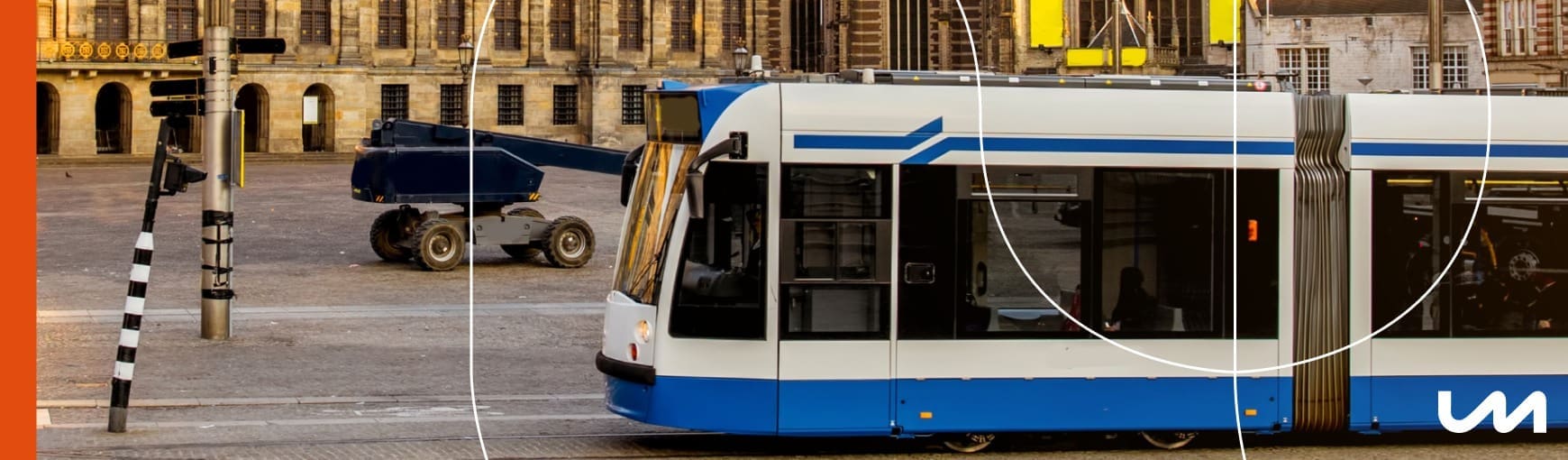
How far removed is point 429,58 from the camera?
6606cm

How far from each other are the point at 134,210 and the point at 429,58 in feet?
95.0

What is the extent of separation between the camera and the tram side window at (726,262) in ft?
36.9

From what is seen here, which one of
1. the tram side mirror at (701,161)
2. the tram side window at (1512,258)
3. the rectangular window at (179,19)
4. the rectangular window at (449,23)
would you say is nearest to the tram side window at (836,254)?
the tram side mirror at (701,161)

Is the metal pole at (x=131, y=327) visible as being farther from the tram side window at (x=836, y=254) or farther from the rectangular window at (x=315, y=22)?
the rectangular window at (x=315, y=22)

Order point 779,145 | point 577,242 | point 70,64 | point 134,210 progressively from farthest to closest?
point 70,64 < point 134,210 < point 577,242 < point 779,145

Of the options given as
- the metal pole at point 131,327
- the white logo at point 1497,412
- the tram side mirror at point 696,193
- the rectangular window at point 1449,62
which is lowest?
the white logo at point 1497,412

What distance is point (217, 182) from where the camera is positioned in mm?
18844

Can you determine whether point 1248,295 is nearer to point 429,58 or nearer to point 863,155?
point 863,155

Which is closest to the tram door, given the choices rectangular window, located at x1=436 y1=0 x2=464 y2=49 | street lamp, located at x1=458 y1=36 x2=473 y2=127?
street lamp, located at x1=458 y1=36 x2=473 y2=127

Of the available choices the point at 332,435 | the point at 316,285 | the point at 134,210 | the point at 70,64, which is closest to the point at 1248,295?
the point at 332,435

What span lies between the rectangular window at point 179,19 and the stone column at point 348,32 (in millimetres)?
4490

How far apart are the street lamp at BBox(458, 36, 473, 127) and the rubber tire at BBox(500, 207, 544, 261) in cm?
2074

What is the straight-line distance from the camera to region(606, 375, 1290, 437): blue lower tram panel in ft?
37.3

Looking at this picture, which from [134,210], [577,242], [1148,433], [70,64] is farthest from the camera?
[70,64]
